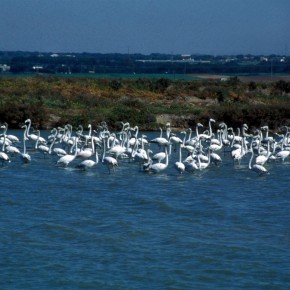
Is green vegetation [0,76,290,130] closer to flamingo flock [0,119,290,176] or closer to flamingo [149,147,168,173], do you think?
flamingo flock [0,119,290,176]

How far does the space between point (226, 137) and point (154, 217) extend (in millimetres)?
12497

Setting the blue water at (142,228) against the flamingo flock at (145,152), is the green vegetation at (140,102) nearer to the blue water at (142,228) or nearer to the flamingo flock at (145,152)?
the flamingo flock at (145,152)

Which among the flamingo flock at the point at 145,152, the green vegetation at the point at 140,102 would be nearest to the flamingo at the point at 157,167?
the flamingo flock at the point at 145,152

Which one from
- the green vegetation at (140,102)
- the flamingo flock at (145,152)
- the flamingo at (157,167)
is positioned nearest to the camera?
the flamingo at (157,167)

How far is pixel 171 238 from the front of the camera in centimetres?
1527

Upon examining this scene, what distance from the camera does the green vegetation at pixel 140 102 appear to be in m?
35.4

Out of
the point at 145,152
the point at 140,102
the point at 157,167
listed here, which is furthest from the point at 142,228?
the point at 140,102

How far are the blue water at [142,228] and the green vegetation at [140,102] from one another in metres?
11.1

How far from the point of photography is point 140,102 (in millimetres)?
40125

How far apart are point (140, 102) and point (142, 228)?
2416 cm

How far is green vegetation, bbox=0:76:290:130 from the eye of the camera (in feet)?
116

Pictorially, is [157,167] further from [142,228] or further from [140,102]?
[140,102]

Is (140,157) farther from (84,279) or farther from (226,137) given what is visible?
(84,279)

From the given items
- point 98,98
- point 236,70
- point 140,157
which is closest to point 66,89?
point 98,98
